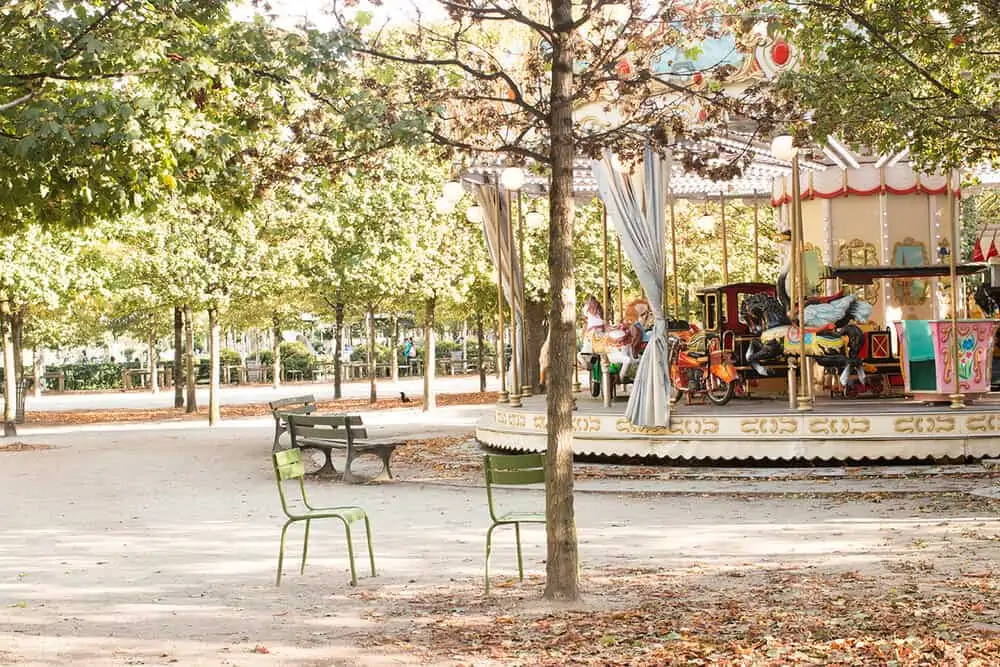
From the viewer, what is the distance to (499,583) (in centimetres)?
884

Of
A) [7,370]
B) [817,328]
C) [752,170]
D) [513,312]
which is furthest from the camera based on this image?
[7,370]

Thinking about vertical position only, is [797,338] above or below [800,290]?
below

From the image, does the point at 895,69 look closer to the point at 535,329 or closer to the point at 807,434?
the point at 807,434

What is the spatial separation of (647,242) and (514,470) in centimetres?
782

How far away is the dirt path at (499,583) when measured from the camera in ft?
22.4

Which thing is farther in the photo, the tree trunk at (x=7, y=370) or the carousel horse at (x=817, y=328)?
the tree trunk at (x=7, y=370)


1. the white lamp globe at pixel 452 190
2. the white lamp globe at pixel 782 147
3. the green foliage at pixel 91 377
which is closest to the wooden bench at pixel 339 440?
the white lamp globe at pixel 452 190

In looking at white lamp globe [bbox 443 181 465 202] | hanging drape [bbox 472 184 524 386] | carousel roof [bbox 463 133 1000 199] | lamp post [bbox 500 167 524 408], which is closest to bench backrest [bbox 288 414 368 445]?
lamp post [bbox 500 167 524 408]

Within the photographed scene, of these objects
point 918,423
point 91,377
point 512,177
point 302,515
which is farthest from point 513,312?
point 91,377

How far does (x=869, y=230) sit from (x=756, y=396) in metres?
4.03

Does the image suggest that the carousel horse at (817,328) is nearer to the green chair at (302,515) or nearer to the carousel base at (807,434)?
A: the carousel base at (807,434)

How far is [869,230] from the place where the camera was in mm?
22031

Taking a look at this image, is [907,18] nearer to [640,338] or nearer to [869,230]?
[640,338]

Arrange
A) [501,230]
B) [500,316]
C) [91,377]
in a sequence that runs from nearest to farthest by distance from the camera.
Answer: [500,316]
[501,230]
[91,377]
